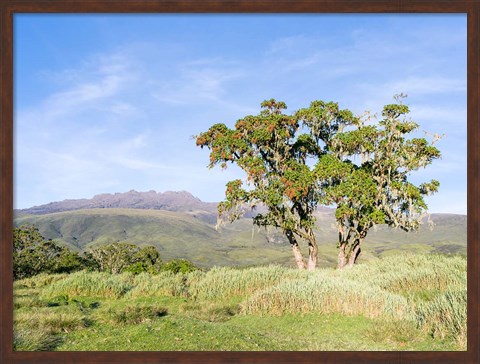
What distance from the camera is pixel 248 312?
10.1 m

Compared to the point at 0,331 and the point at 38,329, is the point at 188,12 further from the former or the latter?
the point at 38,329

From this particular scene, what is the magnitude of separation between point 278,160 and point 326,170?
7.54 ft

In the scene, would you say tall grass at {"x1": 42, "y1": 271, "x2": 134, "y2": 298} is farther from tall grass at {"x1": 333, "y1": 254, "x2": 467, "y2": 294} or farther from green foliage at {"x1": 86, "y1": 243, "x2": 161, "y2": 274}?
green foliage at {"x1": 86, "y1": 243, "x2": 161, "y2": 274}

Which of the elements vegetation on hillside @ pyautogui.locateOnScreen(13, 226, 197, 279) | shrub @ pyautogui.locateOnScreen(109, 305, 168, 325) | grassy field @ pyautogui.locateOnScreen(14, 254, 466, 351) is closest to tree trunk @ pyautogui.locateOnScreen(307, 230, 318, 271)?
grassy field @ pyautogui.locateOnScreen(14, 254, 466, 351)

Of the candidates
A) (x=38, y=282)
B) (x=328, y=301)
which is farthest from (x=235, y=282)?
(x=38, y=282)

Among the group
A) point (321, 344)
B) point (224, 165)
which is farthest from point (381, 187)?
point (321, 344)

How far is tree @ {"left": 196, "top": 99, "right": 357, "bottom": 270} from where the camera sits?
18703mm

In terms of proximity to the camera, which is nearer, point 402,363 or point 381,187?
point 402,363

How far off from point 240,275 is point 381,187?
879 centimetres

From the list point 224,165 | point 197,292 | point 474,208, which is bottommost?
point 197,292

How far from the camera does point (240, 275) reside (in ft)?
44.5

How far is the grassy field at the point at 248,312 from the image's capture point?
23.8 ft

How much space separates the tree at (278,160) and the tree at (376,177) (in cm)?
87

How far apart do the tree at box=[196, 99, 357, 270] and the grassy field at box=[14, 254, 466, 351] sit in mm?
4677
